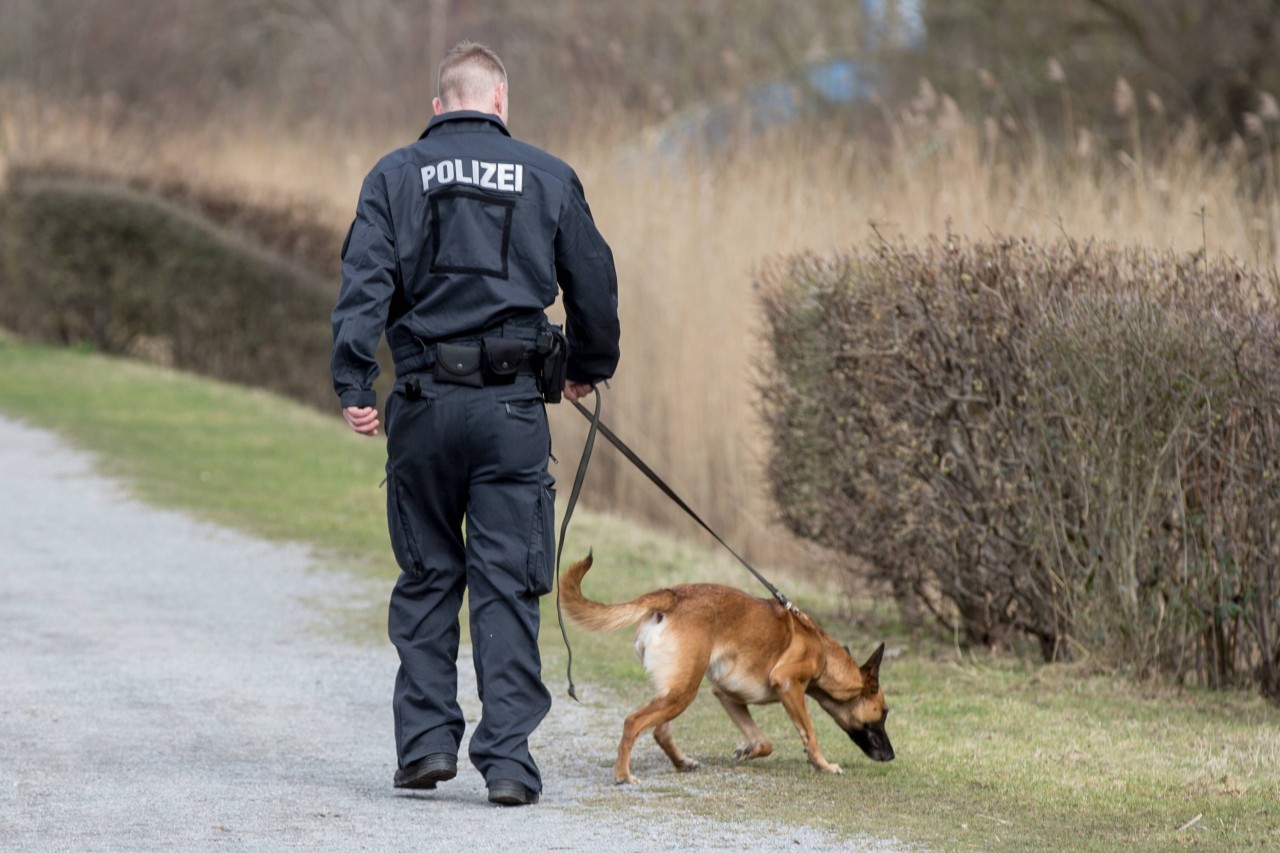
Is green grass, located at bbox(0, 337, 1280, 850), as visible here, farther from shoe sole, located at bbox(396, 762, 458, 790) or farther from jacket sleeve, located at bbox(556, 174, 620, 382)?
jacket sleeve, located at bbox(556, 174, 620, 382)

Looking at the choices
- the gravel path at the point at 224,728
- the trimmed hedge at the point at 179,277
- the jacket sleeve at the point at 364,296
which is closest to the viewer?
the gravel path at the point at 224,728

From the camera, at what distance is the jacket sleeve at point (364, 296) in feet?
15.8

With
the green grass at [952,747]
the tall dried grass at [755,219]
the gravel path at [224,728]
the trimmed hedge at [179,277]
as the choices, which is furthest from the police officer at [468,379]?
the trimmed hedge at [179,277]

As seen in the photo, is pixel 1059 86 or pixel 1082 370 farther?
pixel 1059 86

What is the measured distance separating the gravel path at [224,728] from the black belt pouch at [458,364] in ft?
3.82

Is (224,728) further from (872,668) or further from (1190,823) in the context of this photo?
(1190,823)

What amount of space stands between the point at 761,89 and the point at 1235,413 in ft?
39.6

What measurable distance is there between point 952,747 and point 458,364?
213cm

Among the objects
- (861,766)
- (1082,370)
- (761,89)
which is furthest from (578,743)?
(761,89)

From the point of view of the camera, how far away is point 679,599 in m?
5.20

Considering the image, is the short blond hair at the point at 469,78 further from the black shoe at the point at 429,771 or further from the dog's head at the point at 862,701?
the dog's head at the point at 862,701

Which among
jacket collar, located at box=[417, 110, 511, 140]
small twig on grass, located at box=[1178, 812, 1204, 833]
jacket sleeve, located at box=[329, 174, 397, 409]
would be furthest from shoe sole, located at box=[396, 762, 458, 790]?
small twig on grass, located at box=[1178, 812, 1204, 833]

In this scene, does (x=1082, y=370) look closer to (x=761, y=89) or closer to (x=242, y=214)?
(x=761, y=89)

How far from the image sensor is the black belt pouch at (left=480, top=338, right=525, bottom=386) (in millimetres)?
4871
